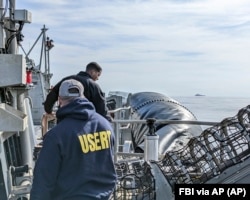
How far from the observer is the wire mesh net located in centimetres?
336

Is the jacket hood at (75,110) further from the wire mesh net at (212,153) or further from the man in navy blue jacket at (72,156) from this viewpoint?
the wire mesh net at (212,153)

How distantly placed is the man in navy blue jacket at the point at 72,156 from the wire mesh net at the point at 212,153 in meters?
1.19

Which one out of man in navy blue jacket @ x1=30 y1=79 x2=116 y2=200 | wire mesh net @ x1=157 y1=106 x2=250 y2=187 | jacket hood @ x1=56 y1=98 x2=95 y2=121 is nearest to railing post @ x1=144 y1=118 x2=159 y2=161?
wire mesh net @ x1=157 y1=106 x2=250 y2=187

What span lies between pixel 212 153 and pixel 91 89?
1.70 metres

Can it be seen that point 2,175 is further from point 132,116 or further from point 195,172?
point 132,116

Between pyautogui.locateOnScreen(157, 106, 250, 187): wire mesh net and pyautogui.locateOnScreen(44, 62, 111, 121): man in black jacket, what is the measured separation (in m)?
1.17

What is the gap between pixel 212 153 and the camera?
3.50 meters

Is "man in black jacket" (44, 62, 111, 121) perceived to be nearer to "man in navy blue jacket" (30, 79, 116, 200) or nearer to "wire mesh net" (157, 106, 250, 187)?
"wire mesh net" (157, 106, 250, 187)

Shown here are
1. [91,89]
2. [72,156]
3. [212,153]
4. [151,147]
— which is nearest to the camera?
[72,156]

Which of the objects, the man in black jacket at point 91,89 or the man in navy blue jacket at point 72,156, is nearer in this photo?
the man in navy blue jacket at point 72,156

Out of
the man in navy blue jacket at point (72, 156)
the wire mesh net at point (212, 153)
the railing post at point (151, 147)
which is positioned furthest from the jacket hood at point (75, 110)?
the railing post at point (151, 147)

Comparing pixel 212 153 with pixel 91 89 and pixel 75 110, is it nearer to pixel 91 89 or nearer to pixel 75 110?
pixel 75 110

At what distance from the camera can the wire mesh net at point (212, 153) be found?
3.36m

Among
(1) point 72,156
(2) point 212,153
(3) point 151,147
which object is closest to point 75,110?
(1) point 72,156
